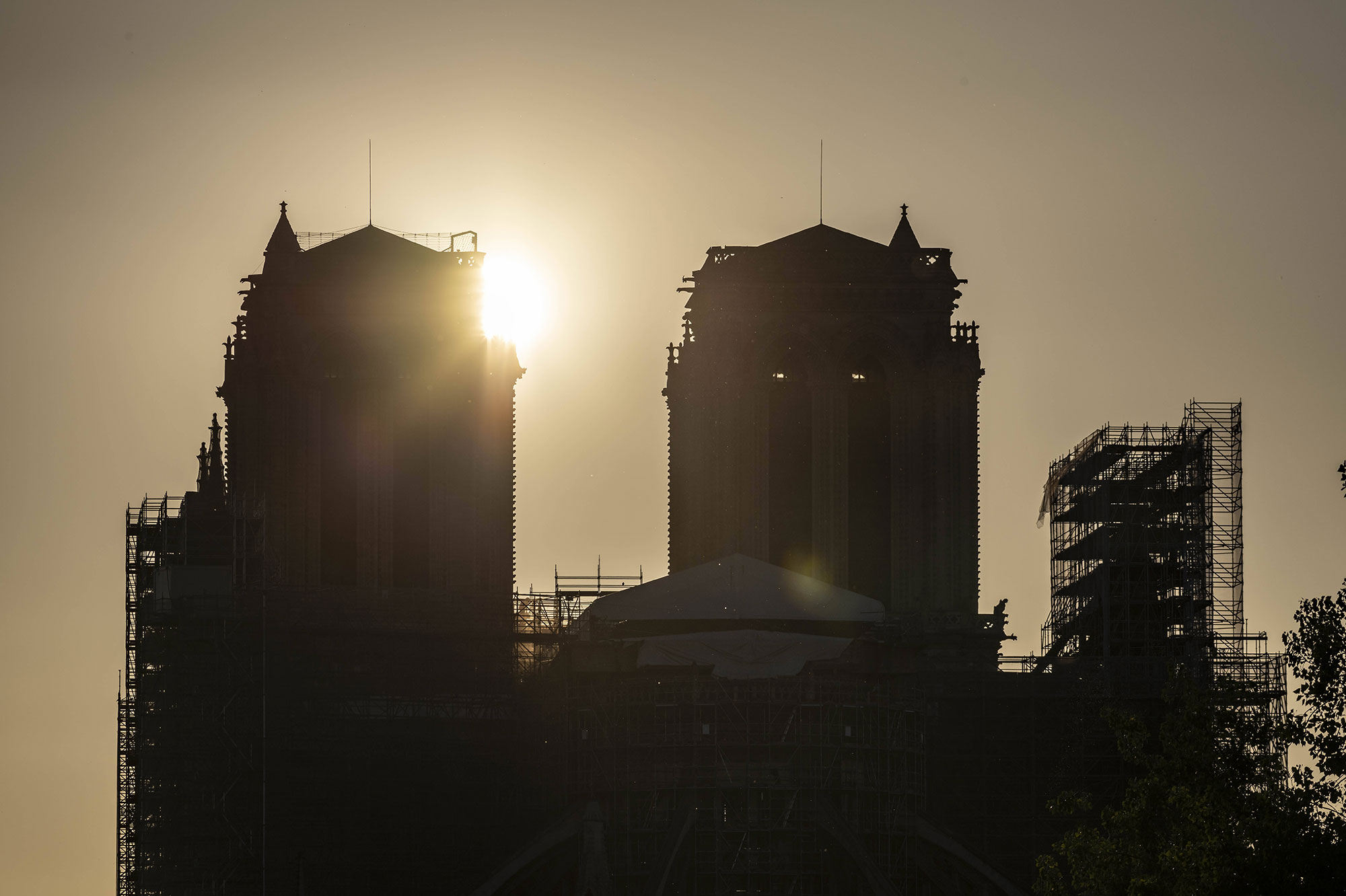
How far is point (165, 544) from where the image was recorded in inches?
3017

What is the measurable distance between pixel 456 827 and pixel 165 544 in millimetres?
11589

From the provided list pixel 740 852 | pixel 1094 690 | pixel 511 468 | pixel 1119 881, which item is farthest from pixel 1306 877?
pixel 511 468

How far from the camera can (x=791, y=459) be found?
85438mm

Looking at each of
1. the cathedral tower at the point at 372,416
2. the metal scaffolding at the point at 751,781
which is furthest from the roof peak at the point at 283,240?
the metal scaffolding at the point at 751,781

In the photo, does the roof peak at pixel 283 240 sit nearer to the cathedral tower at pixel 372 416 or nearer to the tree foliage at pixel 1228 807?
the cathedral tower at pixel 372 416

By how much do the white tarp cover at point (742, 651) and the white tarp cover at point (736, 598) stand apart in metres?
1.39

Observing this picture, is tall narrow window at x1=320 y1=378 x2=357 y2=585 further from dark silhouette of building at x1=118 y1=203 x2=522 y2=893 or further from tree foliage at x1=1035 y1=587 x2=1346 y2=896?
tree foliage at x1=1035 y1=587 x2=1346 y2=896

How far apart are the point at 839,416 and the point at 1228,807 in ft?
114

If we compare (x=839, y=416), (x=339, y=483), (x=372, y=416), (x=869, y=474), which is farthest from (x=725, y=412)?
(x=339, y=483)

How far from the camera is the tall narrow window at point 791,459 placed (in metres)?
85.4

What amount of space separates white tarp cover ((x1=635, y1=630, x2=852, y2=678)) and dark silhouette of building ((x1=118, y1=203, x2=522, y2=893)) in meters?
7.79

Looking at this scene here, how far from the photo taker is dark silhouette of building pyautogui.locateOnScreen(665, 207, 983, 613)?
84875mm

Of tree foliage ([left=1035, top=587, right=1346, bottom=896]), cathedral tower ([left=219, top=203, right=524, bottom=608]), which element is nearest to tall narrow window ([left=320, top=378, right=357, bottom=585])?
cathedral tower ([left=219, top=203, right=524, bottom=608])

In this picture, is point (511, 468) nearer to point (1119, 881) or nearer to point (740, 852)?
point (740, 852)
